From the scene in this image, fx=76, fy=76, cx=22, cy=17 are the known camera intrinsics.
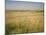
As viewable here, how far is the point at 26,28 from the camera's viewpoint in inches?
32.3

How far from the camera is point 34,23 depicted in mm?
829

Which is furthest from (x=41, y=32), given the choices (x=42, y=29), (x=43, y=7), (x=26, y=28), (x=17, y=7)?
(x=17, y=7)

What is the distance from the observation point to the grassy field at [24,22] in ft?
2.62

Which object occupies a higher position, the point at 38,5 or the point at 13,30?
the point at 38,5

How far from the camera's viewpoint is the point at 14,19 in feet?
2.64

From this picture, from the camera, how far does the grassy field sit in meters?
0.80

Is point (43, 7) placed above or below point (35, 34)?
above

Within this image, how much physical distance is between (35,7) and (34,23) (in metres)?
0.17

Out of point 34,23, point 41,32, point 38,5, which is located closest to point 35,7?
point 38,5

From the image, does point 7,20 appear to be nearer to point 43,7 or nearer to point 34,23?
point 34,23

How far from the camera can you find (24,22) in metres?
0.82

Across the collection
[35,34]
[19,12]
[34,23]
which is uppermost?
[19,12]

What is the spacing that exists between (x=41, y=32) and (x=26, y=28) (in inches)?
6.7

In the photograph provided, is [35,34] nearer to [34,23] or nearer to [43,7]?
[34,23]
